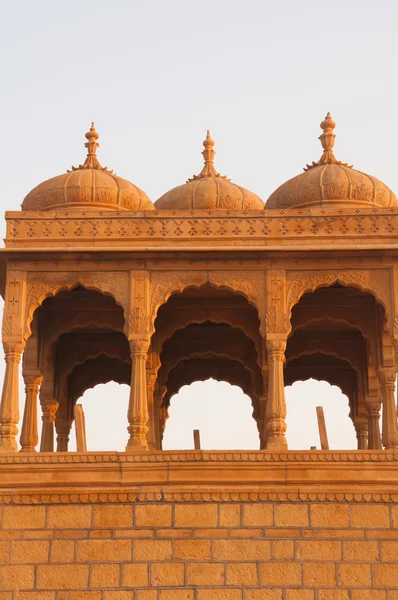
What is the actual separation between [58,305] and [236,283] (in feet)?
9.01

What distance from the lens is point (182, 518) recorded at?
13.7 metres

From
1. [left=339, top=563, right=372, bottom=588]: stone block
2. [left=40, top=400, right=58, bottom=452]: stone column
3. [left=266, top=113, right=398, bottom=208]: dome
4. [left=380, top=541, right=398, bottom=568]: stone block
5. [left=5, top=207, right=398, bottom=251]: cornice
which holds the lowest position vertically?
[left=339, top=563, right=372, bottom=588]: stone block

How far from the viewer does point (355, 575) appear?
13492 millimetres

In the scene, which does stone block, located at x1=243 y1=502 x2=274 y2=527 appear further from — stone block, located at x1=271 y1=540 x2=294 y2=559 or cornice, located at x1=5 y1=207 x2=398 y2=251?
cornice, located at x1=5 y1=207 x2=398 y2=251

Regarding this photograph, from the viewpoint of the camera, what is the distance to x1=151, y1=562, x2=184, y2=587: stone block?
13.5 m

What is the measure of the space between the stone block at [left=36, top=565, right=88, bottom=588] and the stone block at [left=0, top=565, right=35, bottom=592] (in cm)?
8

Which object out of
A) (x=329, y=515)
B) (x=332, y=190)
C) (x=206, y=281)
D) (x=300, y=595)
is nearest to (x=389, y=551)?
(x=329, y=515)

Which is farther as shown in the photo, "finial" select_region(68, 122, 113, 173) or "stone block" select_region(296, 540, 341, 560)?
"finial" select_region(68, 122, 113, 173)

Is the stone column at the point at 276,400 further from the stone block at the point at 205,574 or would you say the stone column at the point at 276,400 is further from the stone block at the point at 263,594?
the stone block at the point at 263,594

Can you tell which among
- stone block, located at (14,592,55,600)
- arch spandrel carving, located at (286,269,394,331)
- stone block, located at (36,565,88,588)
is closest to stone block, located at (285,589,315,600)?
stone block, located at (36,565,88,588)

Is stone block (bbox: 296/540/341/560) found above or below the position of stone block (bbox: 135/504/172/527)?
below

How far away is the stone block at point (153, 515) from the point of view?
1373cm

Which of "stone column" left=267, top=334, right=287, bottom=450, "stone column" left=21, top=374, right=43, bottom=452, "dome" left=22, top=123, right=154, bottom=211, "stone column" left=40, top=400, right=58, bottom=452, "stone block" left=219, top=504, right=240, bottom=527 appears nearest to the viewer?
"stone block" left=219, top=504, right=240, bottom=527

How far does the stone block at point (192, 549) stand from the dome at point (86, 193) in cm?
417
